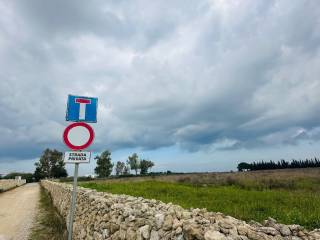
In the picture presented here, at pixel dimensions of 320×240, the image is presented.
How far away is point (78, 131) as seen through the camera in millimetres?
6773

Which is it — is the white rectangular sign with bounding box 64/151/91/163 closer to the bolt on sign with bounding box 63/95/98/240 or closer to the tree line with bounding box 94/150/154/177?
the bolt on sign with bounding box 63/95/98/240

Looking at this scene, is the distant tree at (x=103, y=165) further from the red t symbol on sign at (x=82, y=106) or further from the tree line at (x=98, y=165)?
the red t symbol on sign at (x=82, y=106)

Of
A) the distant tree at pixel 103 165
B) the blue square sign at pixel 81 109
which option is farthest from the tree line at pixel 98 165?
the blue square sign at pixel 81 109

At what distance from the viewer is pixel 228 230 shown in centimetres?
345

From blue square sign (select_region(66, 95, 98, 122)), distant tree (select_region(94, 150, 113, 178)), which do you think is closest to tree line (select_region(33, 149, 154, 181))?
distant tree (select_region(94, 150, 113, 178))

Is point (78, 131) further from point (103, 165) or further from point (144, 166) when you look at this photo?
point (144, 166)

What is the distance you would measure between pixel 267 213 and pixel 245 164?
87029 mm

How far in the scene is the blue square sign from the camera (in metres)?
6.94

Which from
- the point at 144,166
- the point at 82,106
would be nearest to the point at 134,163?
the point at 144,166

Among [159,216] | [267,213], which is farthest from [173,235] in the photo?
[267,213]

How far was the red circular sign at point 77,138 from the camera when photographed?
6.59 metres

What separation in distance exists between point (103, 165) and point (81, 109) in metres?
90.7

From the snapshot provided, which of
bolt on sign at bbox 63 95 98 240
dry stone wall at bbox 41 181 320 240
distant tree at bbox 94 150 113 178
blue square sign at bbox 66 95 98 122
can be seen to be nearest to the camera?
dry stone wall at bbox 41 181 320 240

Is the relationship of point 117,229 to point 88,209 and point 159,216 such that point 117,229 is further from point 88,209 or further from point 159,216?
point 88,209
